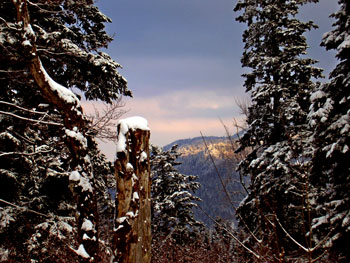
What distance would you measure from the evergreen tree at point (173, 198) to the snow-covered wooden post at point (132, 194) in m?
15.2

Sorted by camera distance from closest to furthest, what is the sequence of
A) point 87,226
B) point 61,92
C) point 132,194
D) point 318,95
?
point 132,194 < point 87,226 < point 61,92 < point 318,95

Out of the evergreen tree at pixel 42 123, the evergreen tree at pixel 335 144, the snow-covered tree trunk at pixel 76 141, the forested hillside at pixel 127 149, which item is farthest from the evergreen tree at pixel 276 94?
the snow-covered tree trunk at pixel 76 141

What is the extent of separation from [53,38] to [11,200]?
4.47 meters

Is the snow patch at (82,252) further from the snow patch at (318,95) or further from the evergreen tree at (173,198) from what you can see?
the evergreen tree at (173,198)

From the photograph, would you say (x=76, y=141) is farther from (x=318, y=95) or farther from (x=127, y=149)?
(x=318, y=95)

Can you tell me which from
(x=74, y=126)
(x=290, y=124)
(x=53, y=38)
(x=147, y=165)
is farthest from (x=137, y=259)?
(x=290, y=124)

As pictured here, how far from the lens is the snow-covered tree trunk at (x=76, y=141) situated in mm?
3408

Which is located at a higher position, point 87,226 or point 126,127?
point 126,127

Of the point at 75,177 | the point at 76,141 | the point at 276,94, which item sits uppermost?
the point at 276,94

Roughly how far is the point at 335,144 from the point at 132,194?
650 cm

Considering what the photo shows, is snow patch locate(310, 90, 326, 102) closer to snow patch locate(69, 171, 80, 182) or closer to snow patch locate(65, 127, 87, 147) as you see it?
snow patch locate(65, 127, 87, 147)

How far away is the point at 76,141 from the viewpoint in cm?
358

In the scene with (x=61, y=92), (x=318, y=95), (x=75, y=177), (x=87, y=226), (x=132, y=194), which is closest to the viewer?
(x=132, y=194)

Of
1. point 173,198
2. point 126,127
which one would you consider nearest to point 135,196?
point 126,127
